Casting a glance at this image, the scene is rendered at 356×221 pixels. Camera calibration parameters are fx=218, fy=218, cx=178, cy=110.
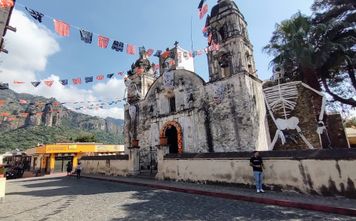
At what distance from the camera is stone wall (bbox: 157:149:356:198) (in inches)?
269

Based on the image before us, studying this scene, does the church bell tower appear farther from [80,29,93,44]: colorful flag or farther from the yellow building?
the yellow building

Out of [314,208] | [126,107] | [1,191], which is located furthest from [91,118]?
[314,208]

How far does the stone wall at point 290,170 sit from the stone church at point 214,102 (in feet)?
12.5

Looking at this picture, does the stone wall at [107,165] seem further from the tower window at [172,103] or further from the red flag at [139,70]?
the red flag at [139,70]

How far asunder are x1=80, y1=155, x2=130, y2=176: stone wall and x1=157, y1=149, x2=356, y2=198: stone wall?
674cm

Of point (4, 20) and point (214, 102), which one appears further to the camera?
point (214, 102)

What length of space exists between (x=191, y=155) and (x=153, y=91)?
9452mm

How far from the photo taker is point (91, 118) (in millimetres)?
102438

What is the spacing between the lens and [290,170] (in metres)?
8.08

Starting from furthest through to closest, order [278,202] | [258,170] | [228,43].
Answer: [228,43] → [258,170] → [278,202]

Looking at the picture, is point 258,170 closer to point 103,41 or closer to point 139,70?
point 103,41

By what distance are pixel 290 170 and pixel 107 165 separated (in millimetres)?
15291

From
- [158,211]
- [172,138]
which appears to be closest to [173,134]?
[172,138]

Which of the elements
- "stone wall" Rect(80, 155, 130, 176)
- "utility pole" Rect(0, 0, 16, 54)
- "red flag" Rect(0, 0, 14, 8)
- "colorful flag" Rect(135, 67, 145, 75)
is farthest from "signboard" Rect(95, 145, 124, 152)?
"red flag" Rect(0, 0, 14, 8)
